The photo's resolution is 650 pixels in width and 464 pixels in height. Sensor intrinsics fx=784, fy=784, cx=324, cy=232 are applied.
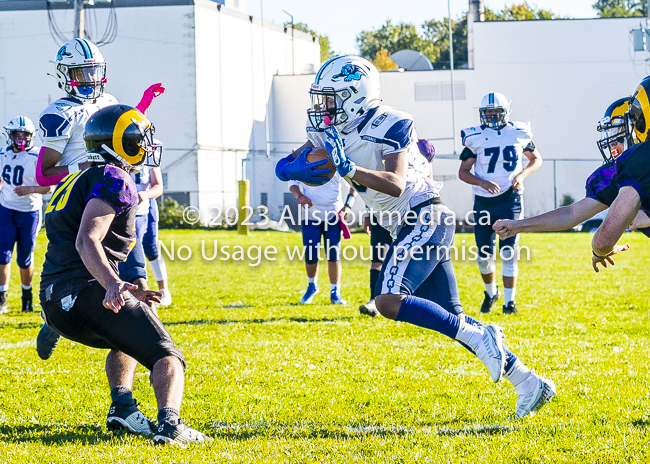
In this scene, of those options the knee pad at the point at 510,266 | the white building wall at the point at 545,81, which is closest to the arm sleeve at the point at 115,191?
the knee pad at the point at 510,266

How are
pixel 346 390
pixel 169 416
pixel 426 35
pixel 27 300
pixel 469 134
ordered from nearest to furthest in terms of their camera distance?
pixel 169 416
pixel 346 390
pixel 469 134
pixel 27 300
pixel 426 35

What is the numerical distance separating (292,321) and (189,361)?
1.83 metres

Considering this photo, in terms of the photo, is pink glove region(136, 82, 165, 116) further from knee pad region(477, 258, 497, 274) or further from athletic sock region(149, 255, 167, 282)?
knee pad region(477, 258, 497, 274)

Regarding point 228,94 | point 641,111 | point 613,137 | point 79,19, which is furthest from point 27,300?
point 228,94

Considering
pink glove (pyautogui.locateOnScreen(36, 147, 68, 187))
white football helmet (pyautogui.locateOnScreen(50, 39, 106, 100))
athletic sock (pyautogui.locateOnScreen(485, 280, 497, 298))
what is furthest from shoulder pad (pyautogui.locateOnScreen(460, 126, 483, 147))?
pink glove (pyautogui.locateOnScreen(36, 147, 68, 187))

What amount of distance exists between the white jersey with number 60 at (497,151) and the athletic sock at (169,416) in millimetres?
4785

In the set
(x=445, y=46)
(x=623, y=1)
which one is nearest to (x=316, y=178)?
(x=445, y=46)

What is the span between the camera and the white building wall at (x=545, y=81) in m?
27.9

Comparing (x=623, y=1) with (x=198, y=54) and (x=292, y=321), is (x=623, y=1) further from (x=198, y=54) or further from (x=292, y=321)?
(x=292, y=321)

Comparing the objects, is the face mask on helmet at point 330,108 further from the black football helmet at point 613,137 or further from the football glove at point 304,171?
the black football helmet at point 613,137

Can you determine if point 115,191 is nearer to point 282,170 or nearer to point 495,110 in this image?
point 282,170

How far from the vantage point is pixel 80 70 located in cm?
479

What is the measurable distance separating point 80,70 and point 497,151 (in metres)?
4.17

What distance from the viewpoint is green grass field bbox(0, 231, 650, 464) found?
3.31m
